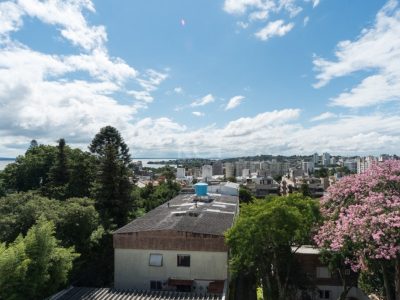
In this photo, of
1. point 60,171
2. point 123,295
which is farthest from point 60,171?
point 123,295

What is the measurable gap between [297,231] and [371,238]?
6.50m

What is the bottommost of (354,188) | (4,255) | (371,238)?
(4,255)

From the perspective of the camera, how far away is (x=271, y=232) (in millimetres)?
17172

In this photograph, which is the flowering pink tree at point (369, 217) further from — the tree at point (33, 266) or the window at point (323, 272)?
the tree at point (33, 266)

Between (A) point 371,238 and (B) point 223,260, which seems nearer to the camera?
(A) point 371,238

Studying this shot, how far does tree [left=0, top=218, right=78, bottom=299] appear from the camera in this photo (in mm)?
14188

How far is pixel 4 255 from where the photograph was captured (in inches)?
552

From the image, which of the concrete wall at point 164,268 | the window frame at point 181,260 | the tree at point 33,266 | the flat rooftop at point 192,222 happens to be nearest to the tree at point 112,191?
the flat rooftop at point 192,222

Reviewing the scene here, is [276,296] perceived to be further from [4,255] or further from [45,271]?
[4,255]

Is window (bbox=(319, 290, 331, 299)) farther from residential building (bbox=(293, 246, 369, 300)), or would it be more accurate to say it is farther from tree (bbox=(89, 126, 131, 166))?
tree (bbox=(89, 126, 131, 166))

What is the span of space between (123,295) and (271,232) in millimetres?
8501

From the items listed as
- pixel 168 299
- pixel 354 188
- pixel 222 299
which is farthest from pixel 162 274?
pixel 354 188

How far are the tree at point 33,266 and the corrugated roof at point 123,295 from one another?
1235 millimetres

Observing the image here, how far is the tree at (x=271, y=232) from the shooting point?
17.1 metres
